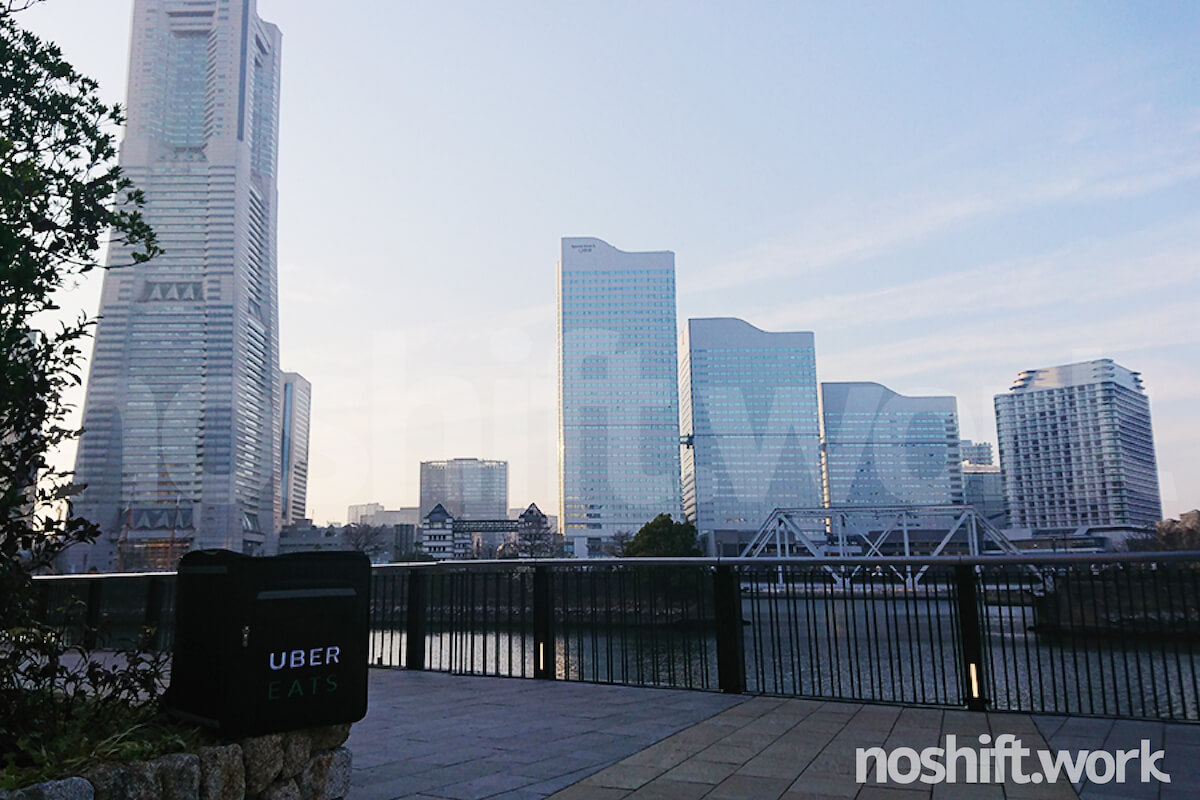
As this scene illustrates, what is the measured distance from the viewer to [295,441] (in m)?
153

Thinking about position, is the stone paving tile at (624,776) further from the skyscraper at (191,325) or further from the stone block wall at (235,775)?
the skyscraper at (191,325)

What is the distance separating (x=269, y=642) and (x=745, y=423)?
136007 millimetres

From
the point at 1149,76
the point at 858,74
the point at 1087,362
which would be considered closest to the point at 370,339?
the point at 858,74

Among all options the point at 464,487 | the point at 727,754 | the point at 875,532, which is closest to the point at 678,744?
the point at 727,754

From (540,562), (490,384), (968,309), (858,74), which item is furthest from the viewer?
(490,384)

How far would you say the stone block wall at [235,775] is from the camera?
209 centimetres

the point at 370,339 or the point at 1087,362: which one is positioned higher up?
the point at 1087,362

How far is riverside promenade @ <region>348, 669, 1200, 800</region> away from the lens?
3393mm

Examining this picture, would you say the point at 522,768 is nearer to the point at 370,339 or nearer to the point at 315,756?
the point at 315,756

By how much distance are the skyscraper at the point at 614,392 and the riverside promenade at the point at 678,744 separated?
116 m

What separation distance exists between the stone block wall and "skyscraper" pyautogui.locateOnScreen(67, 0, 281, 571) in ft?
265

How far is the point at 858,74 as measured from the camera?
17.7m

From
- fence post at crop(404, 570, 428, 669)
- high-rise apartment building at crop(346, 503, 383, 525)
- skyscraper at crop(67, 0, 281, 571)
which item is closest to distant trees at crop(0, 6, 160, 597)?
fence post at crop(404, 570, 428, 669)

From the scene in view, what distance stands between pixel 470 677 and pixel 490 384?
75.3 m
